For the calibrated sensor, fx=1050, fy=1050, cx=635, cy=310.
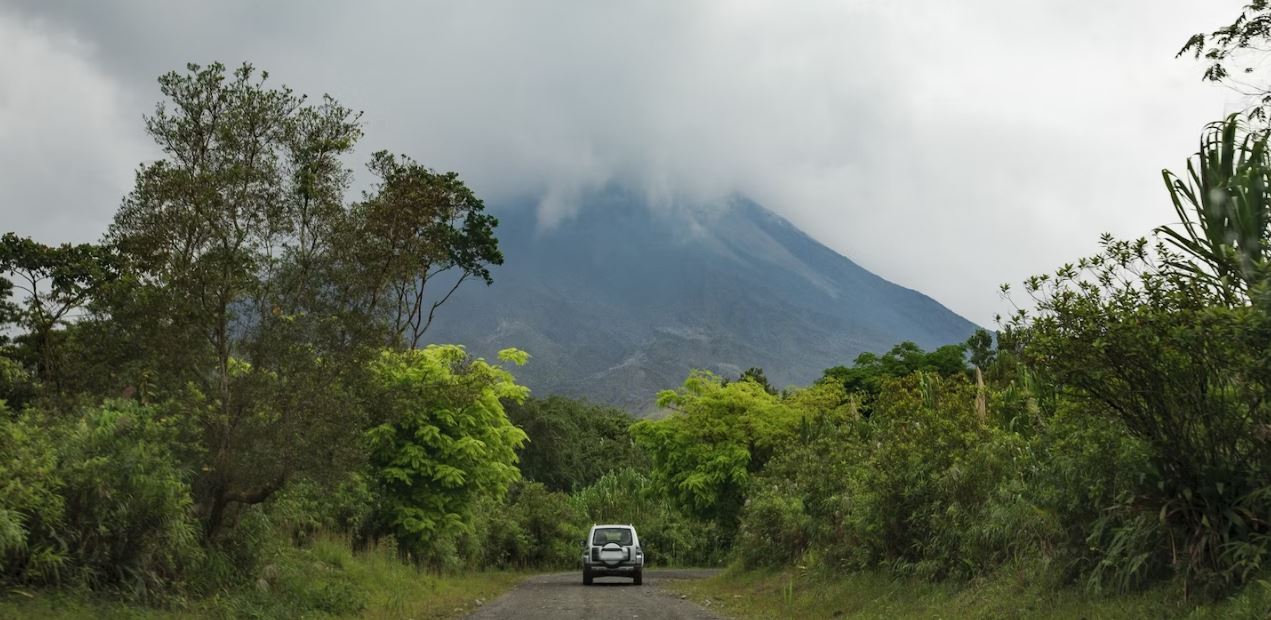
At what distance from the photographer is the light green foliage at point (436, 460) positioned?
2875 centimetres

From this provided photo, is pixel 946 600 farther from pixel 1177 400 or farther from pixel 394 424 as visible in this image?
pixel 394 424

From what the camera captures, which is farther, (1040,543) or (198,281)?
(198,281)

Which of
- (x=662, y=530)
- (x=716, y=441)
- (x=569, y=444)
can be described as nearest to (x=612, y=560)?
(x=716, y=441)

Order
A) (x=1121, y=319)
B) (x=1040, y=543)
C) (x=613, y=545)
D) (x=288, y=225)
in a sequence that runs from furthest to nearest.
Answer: (x=613, y=545) < (x=288, y=225) < (x=1040, y=543) < (x=1121, y=319)

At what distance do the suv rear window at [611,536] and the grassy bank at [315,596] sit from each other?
401 centimetres

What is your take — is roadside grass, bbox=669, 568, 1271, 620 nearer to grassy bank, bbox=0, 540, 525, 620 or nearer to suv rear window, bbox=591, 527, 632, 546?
suv rear window, bbox=591, 527, 632, 546

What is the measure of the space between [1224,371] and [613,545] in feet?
77.2

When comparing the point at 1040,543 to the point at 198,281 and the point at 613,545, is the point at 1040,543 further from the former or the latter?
the point at 613,545

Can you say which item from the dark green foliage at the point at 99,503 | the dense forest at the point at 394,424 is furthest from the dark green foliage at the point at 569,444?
the dark green foliage at the point at 99,503

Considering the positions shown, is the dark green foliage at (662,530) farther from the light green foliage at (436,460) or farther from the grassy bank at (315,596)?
the grassy bank at (315,596)

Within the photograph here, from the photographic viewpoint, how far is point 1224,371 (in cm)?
1083

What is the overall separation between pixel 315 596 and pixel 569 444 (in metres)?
63.1

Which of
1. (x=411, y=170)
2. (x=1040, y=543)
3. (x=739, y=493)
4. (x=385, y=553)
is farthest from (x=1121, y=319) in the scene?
(x=739, y=493)

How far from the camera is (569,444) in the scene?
266 ft
